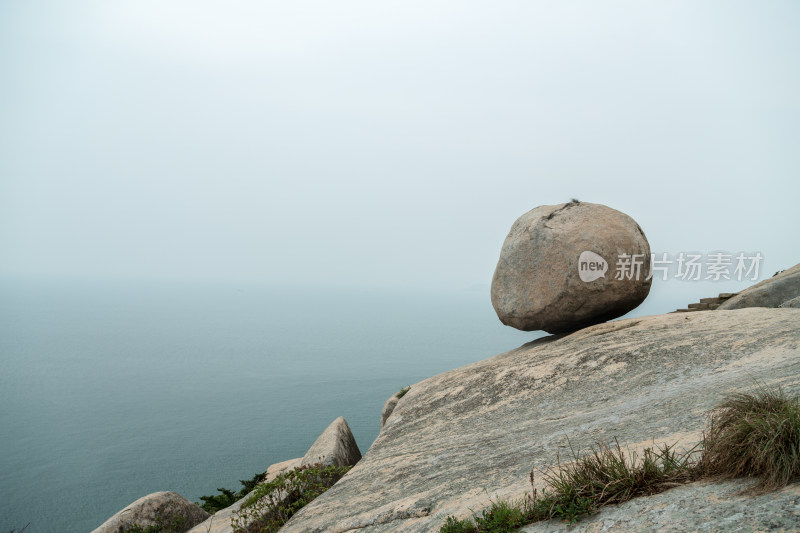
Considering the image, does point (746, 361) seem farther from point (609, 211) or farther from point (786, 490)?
point (609, 211)

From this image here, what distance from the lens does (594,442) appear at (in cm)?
644

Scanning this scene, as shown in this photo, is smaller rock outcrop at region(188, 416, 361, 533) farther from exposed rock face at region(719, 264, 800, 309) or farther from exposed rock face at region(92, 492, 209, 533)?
exposed rock face at region(719, 264, 800, 309)

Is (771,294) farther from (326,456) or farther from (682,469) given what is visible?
(326,456)

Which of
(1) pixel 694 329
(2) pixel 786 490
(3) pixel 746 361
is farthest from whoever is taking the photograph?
(1) pixel 694 329

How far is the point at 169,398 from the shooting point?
85.2 meters

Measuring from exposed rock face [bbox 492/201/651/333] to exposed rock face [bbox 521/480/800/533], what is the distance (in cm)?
880

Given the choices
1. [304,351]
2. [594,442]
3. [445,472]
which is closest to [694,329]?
[594,442]

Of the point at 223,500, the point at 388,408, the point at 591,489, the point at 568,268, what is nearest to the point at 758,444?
the point at 591,489

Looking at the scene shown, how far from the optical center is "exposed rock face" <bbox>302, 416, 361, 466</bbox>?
13539mm

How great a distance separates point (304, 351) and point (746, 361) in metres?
120

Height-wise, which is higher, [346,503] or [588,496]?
[588,496]

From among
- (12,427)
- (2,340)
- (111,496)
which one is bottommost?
(111,496)

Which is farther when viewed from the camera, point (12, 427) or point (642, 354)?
point (12, 427)

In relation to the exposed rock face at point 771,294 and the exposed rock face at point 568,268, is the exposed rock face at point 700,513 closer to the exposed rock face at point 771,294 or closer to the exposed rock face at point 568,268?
the exposed rock face at point 568,268
